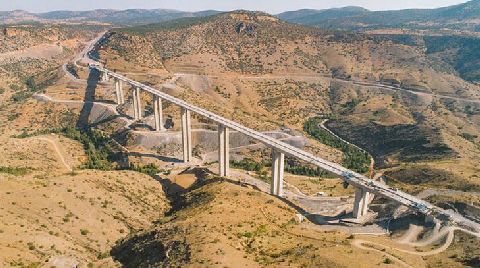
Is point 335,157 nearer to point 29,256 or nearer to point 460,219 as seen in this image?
point 460,219

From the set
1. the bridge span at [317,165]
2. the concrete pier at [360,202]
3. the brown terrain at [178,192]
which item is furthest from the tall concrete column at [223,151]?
the concrete pier at [360,202]

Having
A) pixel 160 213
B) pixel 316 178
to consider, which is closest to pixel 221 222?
pixel 160 213

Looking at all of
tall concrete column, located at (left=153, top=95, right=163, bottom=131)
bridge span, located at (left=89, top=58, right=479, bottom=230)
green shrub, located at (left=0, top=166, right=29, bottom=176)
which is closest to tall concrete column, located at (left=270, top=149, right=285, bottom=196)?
bridge span, located at (left=89, top=58, right=479, bottom=230)

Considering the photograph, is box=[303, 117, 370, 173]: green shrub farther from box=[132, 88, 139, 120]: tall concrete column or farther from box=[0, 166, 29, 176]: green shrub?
box=[0, 166, 29, 176]: green shrub

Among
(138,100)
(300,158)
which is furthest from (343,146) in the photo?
(138,100)

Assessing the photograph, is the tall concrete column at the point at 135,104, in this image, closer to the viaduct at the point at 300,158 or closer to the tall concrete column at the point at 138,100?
the tall concrete column at the point at 138,100

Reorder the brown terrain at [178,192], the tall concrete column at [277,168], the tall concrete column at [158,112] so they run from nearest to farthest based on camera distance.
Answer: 1. the brown terrain at [178,192]
2. the tall concrete column at [277,168]
3. the tall concrete column at [158,112]
